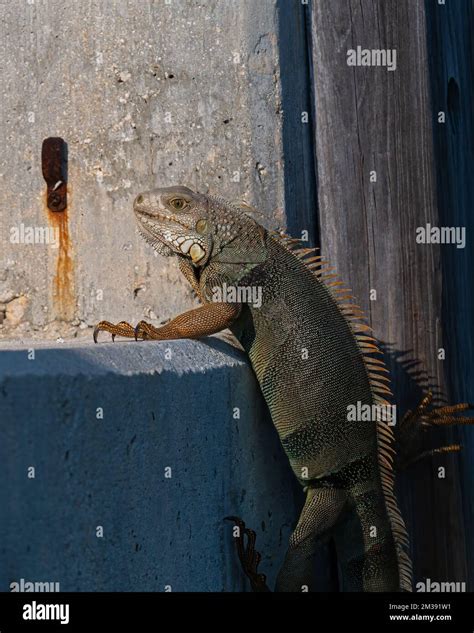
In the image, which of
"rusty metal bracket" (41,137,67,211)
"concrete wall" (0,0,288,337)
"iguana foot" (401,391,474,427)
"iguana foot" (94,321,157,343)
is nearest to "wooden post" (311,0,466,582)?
"iguana foot" (401,391,474,427)

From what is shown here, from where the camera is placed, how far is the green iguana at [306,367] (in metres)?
3.88

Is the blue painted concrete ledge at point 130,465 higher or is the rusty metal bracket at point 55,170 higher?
the rusty metal bracket at point 55,170

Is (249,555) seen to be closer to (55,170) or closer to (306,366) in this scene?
(306,366)

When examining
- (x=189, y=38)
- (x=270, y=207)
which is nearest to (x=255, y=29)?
(x=189, y=38)

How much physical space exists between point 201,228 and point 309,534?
134 cm

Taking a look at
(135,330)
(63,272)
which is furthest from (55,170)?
(135,330)

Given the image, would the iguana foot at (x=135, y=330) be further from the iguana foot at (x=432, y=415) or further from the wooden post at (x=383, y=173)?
the iguana foot at (x=432, y=415)

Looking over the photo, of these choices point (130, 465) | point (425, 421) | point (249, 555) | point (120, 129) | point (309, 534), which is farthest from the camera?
point (120, 129)

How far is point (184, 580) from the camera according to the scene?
3135 millimetres

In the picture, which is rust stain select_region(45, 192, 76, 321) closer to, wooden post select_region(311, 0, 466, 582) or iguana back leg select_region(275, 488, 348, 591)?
wooden post select_region(311, 0, 466, 582)

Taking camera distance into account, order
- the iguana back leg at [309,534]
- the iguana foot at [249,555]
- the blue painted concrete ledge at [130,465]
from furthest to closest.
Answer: the iguana back leg at [309,534], the iguana foot at [249,555], the blue painted concrete ledge at [130,465]

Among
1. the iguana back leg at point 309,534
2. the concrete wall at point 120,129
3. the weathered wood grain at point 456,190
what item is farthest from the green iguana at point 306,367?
the weathered wood grain at point 456,190

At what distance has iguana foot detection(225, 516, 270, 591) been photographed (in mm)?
3604

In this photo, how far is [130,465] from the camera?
2.81 metres
